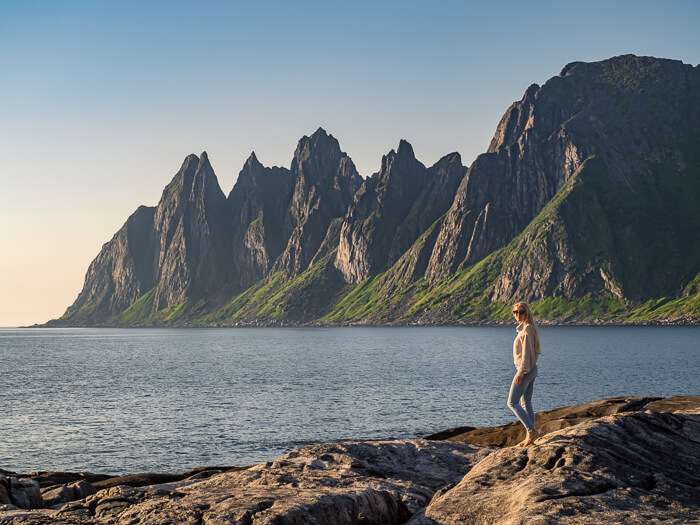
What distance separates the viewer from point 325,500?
505 inches

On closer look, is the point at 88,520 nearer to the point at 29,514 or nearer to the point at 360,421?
the point at 29,514

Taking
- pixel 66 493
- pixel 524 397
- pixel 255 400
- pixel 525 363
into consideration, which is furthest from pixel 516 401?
pixel 255 400

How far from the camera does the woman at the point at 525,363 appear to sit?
17297mm

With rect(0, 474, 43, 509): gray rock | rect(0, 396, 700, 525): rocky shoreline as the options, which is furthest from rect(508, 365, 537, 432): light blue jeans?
rect(0, 474, 43, 509): gray rock

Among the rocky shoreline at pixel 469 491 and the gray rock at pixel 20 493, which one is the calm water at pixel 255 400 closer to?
the gray rock at pixel 20 493

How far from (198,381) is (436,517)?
3430 inches

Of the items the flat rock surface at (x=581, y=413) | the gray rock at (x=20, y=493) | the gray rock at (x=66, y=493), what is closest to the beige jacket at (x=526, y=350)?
the flat rock surface at (x=581, y=413)

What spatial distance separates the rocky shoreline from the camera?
11.8 m

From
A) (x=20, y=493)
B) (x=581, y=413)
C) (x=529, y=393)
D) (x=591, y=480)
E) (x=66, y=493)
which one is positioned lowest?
Result: (x=581, y=413)

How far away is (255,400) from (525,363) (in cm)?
5989

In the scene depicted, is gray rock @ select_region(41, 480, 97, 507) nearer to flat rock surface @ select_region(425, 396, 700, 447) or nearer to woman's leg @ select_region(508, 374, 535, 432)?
woman's leg @ select_region(508, 374, 535, 432)

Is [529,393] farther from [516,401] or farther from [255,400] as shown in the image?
[255,400]

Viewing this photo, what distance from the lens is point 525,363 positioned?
56.9 feet

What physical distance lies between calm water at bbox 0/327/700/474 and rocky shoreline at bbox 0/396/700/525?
90.5 feet
